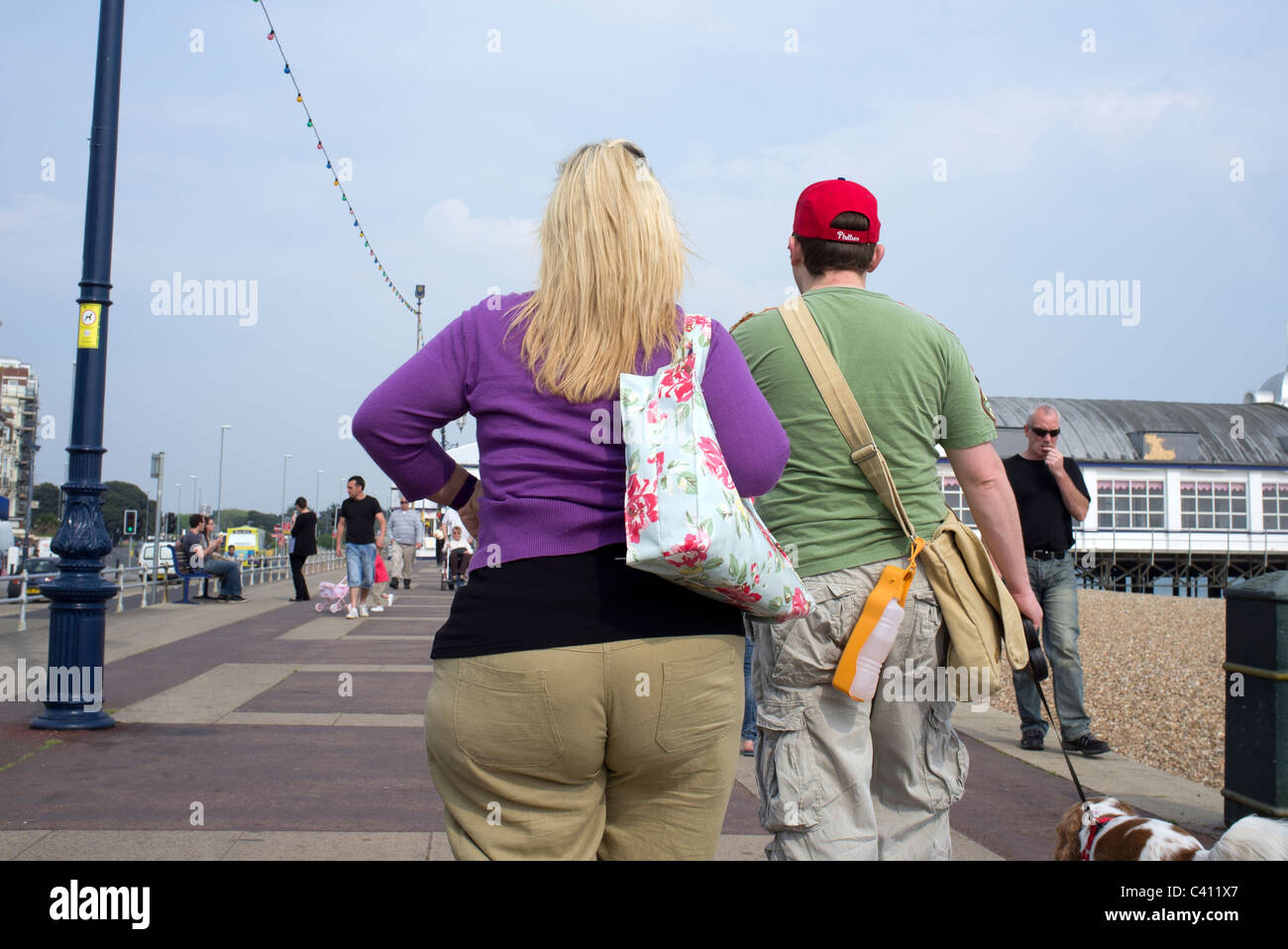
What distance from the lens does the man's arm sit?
2.80 m

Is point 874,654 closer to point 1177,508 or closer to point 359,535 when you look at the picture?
point 359,535

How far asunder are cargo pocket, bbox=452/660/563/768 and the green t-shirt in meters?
1.03

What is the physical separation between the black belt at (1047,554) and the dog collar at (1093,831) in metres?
3.46

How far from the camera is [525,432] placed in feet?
6.31

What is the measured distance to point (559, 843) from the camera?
1883mm

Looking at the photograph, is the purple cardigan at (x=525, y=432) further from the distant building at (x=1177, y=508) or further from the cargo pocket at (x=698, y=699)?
the distant building at (x=1177, y=508)

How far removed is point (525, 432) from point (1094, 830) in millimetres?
2232

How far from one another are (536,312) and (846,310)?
1.06 meters

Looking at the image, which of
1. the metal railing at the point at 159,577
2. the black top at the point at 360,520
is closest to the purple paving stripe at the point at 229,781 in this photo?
the metal railing at the point at 159,577

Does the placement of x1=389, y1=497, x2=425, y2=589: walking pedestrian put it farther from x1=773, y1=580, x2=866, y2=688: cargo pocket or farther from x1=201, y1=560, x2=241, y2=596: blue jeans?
x1=773, y1=580, x2=866, y2=688: cargo pocket

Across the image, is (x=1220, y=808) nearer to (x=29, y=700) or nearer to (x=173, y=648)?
(x=29, y=700)

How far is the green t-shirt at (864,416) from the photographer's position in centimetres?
265

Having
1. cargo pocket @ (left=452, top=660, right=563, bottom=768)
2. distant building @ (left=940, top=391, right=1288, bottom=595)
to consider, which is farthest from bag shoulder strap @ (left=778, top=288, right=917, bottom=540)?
distant building @ (left=940, top=391, right=1288, bottom=595)
